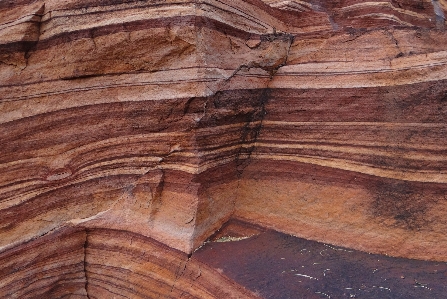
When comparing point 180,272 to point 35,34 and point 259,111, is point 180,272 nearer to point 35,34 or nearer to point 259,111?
point 259,111

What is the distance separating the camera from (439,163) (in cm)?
418

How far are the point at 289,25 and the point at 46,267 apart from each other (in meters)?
4.65

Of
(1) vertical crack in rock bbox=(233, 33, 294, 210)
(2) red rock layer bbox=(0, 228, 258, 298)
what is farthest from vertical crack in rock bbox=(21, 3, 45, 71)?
(1) vertical crack in rock bbox=(233, 33, 294, 210)

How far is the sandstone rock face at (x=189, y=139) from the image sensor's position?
171 inches

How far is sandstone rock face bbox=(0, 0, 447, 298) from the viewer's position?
4.35 metres

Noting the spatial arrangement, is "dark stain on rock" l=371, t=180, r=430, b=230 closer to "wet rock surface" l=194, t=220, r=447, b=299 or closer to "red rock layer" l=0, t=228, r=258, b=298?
"wet rock surface" l=194, t=220, r=447, b=299

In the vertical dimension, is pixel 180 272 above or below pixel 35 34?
below

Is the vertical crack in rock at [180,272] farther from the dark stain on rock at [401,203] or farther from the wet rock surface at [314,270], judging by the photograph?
the dark stain on rock at [401,203]

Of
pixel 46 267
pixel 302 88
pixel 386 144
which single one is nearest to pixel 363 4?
pixel 302 88

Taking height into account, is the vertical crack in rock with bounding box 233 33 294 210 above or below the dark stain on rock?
above

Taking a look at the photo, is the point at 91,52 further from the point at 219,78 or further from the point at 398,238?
the point at 398,238

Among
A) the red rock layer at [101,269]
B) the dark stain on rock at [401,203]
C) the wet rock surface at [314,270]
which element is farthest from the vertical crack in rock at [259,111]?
the dark stain on rock at [401,203]

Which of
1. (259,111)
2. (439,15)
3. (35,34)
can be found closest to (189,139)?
(259,111)

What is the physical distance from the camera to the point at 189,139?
4500 millimetres
